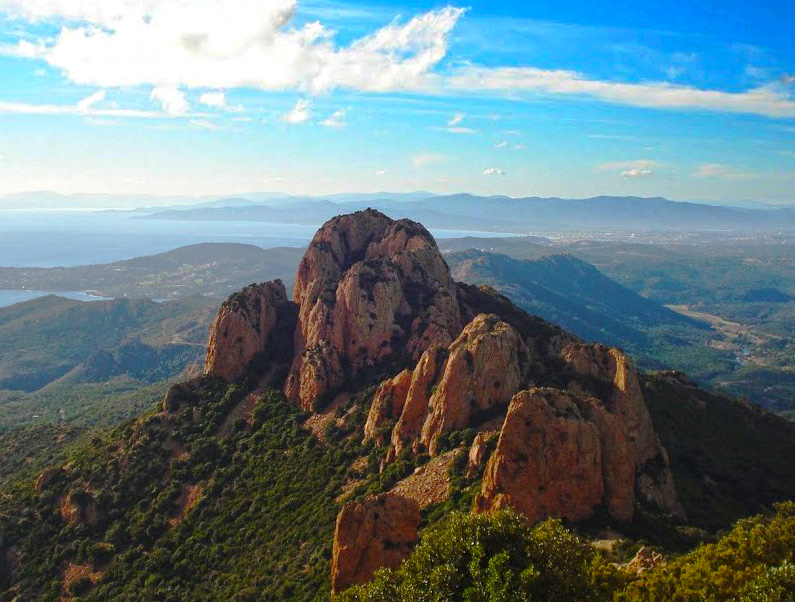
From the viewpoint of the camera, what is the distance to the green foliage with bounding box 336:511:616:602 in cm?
2555

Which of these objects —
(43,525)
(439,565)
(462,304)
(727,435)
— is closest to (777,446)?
(727,435)

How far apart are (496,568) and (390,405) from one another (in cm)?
2992

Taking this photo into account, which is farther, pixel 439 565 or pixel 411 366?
pixel 411 366

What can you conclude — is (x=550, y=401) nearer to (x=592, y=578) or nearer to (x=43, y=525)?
(x=592, y=578)

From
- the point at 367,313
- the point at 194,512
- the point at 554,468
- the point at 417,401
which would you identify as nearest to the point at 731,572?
the point at 554,468

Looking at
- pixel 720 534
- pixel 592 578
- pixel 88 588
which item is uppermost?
pixel 592 578

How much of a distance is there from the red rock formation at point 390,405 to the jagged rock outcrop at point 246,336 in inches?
783

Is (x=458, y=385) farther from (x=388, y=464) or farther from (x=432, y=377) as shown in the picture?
(x=388, y=464)

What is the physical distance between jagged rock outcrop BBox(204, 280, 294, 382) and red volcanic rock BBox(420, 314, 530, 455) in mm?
27267

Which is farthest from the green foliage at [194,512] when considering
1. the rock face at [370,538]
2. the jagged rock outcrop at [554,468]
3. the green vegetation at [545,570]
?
the green vegetation at [545,570]

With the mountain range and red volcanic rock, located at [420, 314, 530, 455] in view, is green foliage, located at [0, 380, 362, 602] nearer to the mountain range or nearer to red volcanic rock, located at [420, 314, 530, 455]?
the mountain range

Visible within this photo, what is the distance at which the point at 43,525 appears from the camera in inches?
2207

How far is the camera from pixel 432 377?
173 ft

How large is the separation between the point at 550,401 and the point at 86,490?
4436 cm
